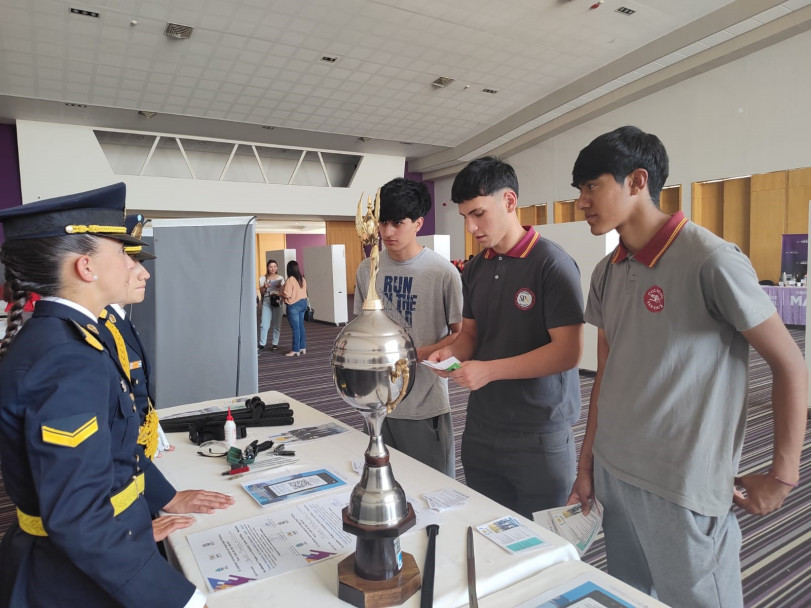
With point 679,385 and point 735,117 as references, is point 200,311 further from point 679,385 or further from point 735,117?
point 735,117

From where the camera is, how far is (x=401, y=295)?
79.0 inches

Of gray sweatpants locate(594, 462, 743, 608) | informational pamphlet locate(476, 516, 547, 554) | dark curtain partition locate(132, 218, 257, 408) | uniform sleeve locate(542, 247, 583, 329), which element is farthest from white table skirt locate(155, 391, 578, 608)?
dark curtain partition locate(132, 218, 257, 408)

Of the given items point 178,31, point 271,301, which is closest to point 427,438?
point 271,301

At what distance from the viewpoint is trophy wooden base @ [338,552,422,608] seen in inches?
33.3

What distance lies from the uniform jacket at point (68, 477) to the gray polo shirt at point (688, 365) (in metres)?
0.97

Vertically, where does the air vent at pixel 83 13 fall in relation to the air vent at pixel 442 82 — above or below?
below

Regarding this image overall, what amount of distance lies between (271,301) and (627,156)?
720 centimetres

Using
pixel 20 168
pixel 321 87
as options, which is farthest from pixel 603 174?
pixel 20 168

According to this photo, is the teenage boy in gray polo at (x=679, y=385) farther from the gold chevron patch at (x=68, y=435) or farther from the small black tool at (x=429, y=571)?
the gold chevron patch at (x=68, y=435)

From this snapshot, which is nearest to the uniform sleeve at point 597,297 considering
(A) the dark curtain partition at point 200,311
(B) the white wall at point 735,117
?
(A) the dark curtain partition at point 200,311

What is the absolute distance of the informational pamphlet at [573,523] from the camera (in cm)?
118

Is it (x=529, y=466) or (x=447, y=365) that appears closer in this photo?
(x=447, y=365)

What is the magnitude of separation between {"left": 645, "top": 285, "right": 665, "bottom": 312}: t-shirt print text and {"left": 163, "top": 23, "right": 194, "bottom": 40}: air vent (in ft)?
25.2

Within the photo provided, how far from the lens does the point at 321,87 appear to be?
922 centimetres
